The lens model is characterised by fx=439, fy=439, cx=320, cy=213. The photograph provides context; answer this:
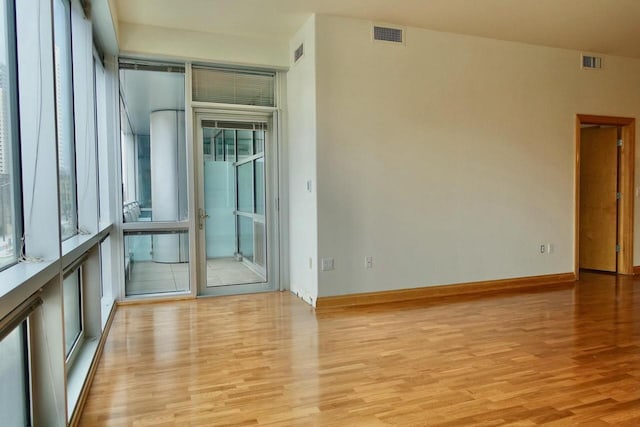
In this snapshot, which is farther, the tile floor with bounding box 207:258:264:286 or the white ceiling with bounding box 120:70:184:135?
the tile floor with bounding box 207:258:264:286

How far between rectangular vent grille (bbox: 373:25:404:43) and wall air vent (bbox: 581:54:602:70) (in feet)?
8.81

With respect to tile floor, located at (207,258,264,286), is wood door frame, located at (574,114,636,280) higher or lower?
higher

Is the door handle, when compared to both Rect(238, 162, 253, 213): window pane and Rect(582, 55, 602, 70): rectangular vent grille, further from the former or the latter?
Rect(582, 55, 602, 70): rectangular vent grille

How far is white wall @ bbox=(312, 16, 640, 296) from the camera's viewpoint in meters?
4.53

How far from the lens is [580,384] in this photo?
8.56 ft

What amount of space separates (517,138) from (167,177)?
4.15 metres

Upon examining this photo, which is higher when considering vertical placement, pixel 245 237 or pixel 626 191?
pixel 626 191

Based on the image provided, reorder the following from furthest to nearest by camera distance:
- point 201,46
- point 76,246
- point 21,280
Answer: point 201,46 → point 76,246 → point 21,280

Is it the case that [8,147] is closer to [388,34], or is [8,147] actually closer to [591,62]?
[388,34]

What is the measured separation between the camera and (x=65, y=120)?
9.65 ft

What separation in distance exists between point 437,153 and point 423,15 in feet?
4.72

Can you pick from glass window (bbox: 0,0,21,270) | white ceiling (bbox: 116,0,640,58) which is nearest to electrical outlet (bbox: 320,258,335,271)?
white ceiling (bbox: 116,0,640,58)

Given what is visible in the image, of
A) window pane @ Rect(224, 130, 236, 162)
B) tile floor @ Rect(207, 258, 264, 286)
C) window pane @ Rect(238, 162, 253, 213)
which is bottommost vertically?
tile floor @ Rect(207, 258, 264, 286)

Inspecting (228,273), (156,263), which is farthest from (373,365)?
(156,263)
